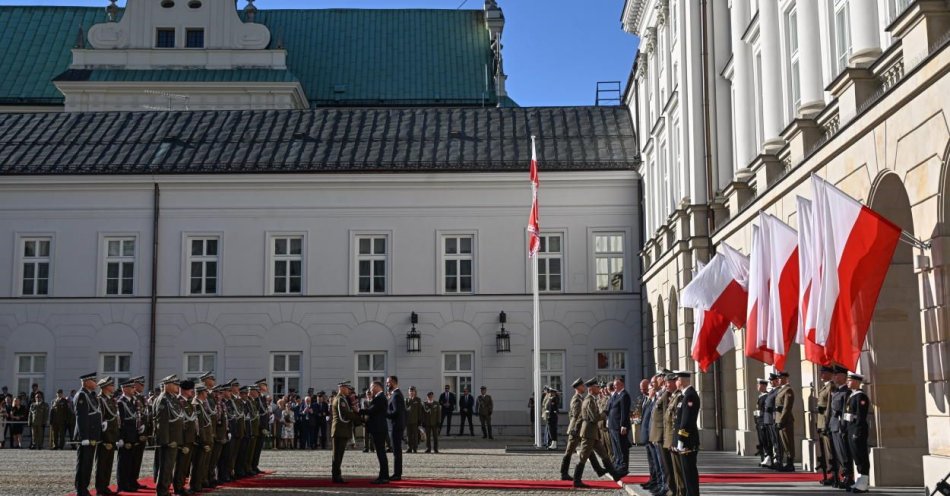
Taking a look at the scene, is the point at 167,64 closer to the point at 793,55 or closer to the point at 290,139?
the point at 290,139

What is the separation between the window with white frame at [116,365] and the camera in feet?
119

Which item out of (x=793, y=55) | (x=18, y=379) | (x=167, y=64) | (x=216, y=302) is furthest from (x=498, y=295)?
(x=167, y=64)

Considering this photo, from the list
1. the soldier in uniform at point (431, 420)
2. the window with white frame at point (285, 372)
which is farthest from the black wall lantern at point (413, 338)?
the soldier in uniform at point (431, 420)

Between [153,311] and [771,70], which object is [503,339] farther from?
[771,70]

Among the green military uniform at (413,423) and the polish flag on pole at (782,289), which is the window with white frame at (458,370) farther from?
the polish flag on pole at (782,289)

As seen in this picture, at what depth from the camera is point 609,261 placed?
36.4 m

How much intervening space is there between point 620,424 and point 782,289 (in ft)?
13.9

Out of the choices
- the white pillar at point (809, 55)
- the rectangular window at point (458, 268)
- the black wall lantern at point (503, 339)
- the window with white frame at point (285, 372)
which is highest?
the white pillar at point (809, 55)

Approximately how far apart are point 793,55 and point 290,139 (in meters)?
21.6

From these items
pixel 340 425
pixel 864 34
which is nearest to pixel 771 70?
pixel 864 34

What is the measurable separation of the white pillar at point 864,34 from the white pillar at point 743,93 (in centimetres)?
728

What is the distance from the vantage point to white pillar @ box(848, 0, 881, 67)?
1480cm

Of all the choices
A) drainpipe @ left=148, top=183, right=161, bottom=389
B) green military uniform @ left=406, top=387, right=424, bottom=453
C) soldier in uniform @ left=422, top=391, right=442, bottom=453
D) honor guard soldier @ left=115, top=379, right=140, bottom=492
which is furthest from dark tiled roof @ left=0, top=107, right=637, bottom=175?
honor guard soldier @ left=115, top=379, right=140, bottom=492

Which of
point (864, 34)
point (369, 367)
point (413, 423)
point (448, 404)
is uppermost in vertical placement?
point (864, 34)
